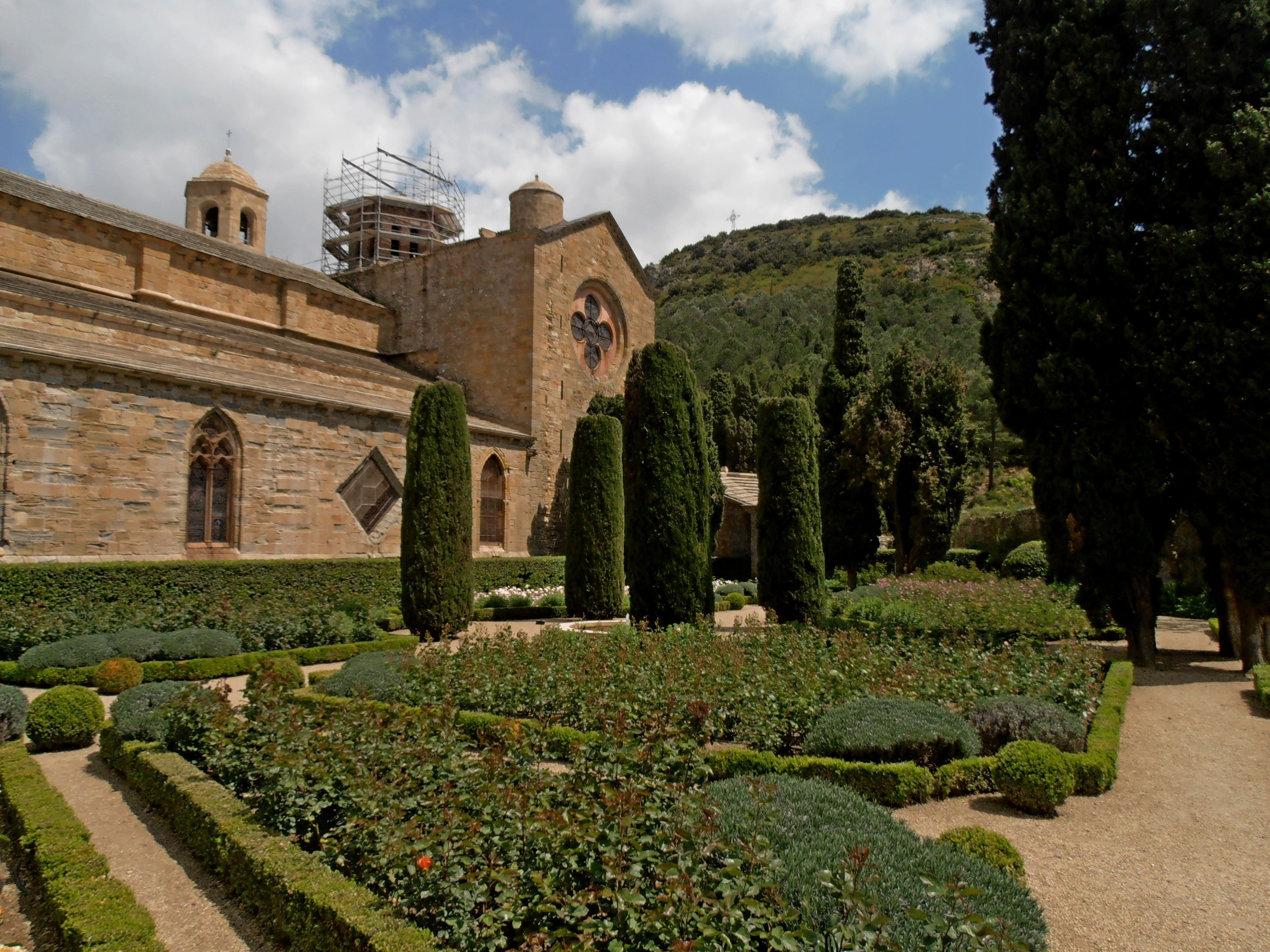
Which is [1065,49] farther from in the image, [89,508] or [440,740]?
[89,508]

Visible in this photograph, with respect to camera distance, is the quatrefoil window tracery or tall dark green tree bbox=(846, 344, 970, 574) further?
the quatrefoil window tracery

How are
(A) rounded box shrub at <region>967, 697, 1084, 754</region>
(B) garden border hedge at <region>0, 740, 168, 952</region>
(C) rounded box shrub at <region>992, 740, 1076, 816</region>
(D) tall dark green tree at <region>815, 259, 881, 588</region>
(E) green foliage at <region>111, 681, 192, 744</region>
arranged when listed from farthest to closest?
1. (D) tall dark green tree at <region>815, 259, 881, 588</region>
2. (E) green foliage at <region>111, 681, 192, 744</region>
3. (A) rounded box shrub at <region>967, 697, 1084, 754</region>
4. (C) rounded box shrub at <region>992, 740, 1076, 816</region>
5. (B) garden border hedge at <region>0, 740, 168, 952</region>

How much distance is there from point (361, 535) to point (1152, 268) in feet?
48.2

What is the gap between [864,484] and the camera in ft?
63.0

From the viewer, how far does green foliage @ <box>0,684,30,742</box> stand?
652 cm

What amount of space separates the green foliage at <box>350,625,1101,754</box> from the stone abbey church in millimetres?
7693

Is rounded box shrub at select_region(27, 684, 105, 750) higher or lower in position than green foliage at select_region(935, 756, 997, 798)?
higher

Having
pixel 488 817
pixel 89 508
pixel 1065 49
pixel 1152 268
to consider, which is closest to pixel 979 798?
pixel 488 817

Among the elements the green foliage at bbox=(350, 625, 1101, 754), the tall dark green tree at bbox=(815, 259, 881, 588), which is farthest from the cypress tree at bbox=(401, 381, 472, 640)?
the tall dark green tree at bbox=(815, 259, 881, 588)

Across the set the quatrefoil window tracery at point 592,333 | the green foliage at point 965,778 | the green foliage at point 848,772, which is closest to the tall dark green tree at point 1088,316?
the green foliage at point 965,778

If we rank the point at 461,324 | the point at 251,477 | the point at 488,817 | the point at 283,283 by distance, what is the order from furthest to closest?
the point at 461,324, the point at 283,283, the point at 251,477, the point at 488,817

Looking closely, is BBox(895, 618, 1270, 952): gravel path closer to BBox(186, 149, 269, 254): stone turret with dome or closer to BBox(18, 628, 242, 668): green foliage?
BBox(18, 628, 242, 668): green foliage

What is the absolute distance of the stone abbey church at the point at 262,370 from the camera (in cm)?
1184

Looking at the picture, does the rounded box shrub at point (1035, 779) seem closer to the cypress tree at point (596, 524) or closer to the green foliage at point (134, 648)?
the green foliage at point (134, 648)
